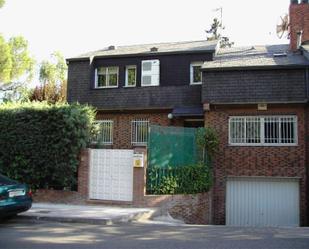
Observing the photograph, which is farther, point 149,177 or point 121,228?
point 149,177

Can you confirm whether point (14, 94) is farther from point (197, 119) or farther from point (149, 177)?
point (149, 177)

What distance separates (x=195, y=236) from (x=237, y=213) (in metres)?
9.09

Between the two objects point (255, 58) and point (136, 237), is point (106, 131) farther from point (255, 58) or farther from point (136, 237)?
point (136, 237)

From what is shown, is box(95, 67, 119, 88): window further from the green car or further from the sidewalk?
the green car

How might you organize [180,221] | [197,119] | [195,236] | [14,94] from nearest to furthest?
1. [195,236]
2. [180,221]
3. [197,119]
4. [14,94]

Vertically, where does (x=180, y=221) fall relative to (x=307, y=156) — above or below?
below

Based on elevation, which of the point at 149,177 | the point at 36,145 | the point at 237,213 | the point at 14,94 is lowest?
the point at 237,213

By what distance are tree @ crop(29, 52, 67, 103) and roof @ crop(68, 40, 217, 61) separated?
895cm

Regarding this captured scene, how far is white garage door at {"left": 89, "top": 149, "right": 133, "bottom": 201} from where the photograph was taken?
15.7 m

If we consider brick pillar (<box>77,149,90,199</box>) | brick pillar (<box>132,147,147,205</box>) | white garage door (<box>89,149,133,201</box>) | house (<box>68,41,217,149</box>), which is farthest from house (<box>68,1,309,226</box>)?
brick pillar (<box>132,147,147,205</box>)

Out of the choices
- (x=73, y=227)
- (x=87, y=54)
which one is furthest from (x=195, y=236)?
(x=87, y=54)

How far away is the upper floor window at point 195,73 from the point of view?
22.2m

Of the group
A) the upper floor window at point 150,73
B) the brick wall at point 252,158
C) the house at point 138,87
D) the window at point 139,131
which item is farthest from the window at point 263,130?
the upper floor window at point 150,73

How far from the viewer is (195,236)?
406 inches
